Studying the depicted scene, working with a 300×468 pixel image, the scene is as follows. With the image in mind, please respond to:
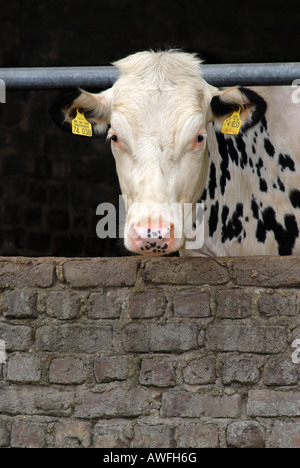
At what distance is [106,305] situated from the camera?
13.0 ft

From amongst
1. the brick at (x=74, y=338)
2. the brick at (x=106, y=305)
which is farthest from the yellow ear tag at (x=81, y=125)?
the brick at (x=74, y=338)

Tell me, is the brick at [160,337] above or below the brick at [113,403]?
above

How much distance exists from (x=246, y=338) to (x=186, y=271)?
451 mm

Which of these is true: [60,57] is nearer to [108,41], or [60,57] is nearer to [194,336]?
[108,41]

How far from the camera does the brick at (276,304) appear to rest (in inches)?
150

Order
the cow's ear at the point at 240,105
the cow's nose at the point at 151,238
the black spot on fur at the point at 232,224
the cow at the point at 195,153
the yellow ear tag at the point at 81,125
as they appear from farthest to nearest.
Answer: the black spot on fur at the point at 232,224 < the yellow ear tag at the point at 81,125 < the cow's ear at the point at 240,105 < the cow at the point at 195,153 < the cow's nose at the point at 151,238

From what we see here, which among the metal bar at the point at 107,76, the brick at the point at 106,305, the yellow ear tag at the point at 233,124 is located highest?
the metal bar at the point at 107,76

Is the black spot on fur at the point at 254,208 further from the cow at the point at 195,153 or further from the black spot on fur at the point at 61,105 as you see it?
the black spot on fur at the point at 61,105

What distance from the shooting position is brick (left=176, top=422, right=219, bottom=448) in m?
3.81

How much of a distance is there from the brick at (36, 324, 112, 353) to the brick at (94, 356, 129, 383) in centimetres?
7

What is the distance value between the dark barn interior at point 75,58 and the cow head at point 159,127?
19.7ft

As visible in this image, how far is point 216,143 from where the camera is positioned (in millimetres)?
4758

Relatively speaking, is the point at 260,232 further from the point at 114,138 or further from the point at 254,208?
the point at 114,138

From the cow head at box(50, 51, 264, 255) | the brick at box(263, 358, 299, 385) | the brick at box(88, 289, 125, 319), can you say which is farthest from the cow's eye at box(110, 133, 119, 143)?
the brick at box(263, 358, 299, 385)
